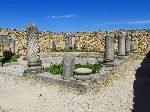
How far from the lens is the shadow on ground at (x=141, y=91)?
9752 millimetres

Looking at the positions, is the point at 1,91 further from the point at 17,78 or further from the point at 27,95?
the point at 17,78

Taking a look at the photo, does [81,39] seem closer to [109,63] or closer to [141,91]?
[109,63]

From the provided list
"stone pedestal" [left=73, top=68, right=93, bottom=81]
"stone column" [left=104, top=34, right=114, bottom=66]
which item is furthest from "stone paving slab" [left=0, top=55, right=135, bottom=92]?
"stone column" [left=104, top=34, right=114, bottom=66]

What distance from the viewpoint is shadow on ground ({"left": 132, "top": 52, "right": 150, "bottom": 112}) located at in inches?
384

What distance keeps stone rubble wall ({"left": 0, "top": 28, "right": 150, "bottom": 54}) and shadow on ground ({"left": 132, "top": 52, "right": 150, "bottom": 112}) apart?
16.1 m

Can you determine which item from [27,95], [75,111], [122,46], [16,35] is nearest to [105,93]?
[75,111]

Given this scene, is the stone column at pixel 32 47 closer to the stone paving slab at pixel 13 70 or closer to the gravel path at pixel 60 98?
the stone paving slab at pixel 13 70

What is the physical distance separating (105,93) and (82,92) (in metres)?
1.01

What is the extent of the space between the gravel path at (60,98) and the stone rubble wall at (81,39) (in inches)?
761

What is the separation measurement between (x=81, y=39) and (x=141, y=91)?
25835mm

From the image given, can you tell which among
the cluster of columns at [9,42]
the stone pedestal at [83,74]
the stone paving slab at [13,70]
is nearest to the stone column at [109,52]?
the stone pedestal at [83,74]

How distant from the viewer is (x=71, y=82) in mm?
12453

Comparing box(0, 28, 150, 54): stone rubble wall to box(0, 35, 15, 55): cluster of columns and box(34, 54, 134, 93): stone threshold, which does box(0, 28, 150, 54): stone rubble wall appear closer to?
box(0, 35, 15, 55): cluster of columns

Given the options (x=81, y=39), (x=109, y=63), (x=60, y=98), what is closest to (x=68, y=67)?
(x=60, y=98)
